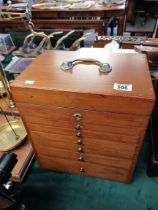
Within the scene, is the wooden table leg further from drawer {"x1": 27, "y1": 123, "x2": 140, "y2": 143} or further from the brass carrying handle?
drawer {"x1": 27, "y1": 123, "x2": 140, "y2": 143}

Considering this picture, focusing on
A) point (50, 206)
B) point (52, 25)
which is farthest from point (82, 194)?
point (52, 25)

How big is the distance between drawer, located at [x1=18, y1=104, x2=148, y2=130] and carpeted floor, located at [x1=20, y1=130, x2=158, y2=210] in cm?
46

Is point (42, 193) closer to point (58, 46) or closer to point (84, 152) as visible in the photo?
point (84, 152)

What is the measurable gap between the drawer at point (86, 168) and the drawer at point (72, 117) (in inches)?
11.9

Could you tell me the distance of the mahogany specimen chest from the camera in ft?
1.73

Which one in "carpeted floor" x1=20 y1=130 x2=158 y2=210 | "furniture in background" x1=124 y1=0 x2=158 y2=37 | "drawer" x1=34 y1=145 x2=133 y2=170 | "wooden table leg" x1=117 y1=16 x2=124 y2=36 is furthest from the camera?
"furniture in background" x1=124 y1=0 x2=158 y2=37

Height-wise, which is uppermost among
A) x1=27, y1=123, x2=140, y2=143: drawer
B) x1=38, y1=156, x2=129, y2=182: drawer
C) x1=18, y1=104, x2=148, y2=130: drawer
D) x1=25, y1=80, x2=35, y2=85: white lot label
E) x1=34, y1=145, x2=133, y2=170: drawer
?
x1=25, y1=80, x2=35, y2=85: white lot label

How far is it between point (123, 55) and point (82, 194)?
0.71 metres

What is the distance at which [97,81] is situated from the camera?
560 mm

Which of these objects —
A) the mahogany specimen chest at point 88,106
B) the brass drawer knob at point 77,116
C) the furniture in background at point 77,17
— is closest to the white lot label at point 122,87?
the mahogany specimen chest at point 88,106

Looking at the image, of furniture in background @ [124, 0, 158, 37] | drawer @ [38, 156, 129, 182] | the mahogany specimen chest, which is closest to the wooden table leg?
furniture in background @ [124, 0, 158, 37]

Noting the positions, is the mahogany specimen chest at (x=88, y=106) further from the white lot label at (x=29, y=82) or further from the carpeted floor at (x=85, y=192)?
the carpeted floor at (x=85, y=192)

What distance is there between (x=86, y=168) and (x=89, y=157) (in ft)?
0.38

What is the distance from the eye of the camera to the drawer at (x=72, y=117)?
22.0 inches
